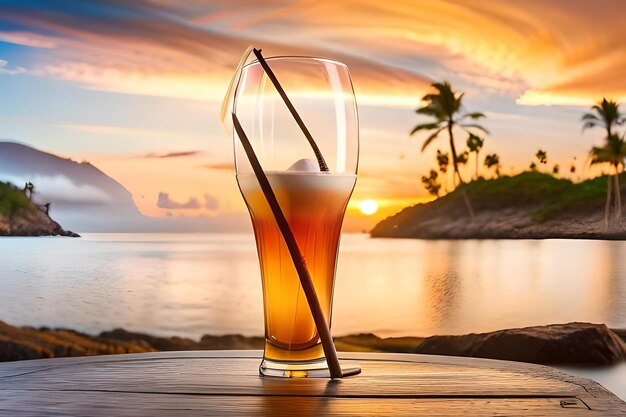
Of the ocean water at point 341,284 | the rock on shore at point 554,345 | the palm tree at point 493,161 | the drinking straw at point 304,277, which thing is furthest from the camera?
the palm tree at point 493,161

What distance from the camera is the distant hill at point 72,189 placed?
437 centimetres

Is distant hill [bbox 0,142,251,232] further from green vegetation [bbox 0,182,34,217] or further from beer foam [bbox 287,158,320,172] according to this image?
beer foam [bbox 287,158,320,172]

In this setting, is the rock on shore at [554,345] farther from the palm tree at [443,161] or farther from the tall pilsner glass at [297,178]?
the tall pilsner glass at [297,178]

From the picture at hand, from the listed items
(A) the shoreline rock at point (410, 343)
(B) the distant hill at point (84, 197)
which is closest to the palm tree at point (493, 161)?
(A) the shoreline rock at point (410, 343)

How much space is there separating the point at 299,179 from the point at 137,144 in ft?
10.7

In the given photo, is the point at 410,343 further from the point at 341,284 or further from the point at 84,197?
the point at 84,197

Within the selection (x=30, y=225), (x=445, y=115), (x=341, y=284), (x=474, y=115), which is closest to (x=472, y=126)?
(x=474, y=115)

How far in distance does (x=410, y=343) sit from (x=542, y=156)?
4.05ft

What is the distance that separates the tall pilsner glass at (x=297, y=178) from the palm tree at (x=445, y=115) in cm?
317

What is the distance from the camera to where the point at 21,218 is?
444 centimetres

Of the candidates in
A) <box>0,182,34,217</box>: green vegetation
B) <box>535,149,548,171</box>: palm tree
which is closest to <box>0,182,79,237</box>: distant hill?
<box>0,182,34,217</box>: green vegetation

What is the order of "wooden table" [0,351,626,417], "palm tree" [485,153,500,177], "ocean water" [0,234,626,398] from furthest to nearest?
"palm tree" [485,153,500,177] < "ocean water" [0,234,626,398] < "wooden table" [0,351,626,417]

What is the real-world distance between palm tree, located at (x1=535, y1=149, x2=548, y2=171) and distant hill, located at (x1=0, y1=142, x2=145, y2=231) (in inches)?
85.8

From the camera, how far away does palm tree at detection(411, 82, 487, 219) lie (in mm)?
4430
